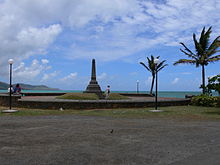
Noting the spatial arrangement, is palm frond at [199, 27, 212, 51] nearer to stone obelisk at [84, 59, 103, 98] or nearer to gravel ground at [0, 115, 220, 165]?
stone obelisk at [84, 59, 103, 98]

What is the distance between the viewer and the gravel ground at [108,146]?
4.97 metres

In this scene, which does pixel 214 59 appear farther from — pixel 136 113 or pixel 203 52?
pixel 136 113

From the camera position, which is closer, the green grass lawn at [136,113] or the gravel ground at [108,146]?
the gravel ground at [108,146]

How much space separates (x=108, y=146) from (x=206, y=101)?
52.6 ft

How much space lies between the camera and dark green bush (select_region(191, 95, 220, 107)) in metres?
19.1

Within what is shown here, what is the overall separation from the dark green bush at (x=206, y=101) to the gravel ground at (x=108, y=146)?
11.6 metres

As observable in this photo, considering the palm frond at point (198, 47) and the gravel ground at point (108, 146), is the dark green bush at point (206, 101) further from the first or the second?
the gravel ground at point (108, 146)

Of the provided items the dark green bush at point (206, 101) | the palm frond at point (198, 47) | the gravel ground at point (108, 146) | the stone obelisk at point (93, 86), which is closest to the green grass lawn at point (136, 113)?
the gravel ground at point (108, 146)

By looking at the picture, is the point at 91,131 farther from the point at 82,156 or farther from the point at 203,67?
the point at 203,67

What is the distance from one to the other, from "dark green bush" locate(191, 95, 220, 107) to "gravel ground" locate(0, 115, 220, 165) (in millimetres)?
11636

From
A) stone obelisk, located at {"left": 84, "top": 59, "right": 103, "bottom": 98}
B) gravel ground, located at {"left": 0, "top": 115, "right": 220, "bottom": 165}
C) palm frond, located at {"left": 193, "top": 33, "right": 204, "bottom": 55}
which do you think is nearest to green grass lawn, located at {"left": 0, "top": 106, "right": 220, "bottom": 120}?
gravel ground, located at {"left": 0, "top": 115, "right": 220, "bottom": 165}

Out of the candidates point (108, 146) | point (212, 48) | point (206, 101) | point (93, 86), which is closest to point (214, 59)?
point (212, 48)

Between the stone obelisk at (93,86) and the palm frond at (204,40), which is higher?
the palm frond at (204,40)

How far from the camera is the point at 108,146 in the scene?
6105 mm
